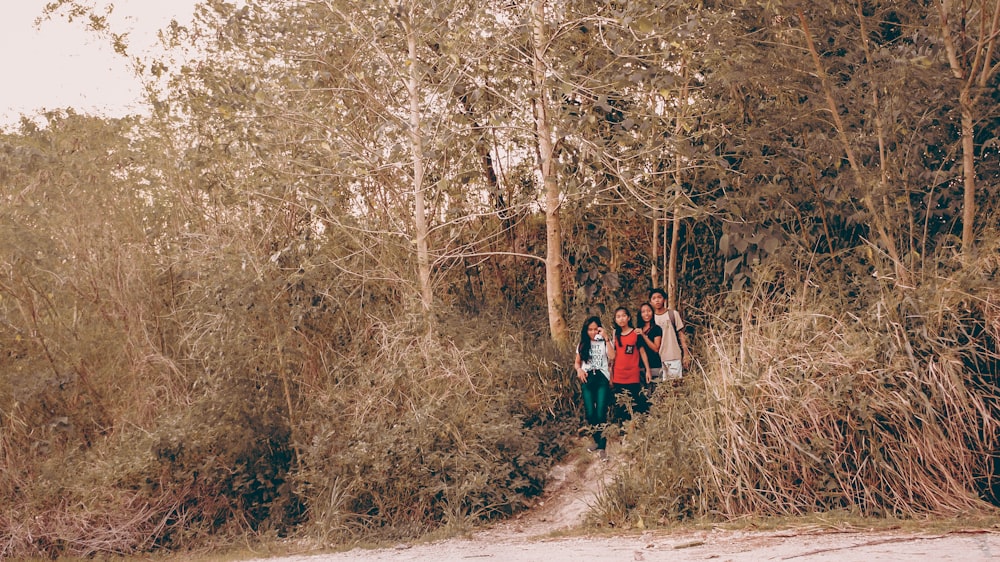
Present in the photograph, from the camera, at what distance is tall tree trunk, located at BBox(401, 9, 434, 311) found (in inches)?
408

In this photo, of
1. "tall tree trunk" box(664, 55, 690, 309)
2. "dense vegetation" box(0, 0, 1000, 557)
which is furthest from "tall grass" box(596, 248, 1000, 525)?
"tall tree trunk" box(664, 55, 690, 309)

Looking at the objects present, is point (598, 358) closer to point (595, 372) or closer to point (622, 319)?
point (595, 372)

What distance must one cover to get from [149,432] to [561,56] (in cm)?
624

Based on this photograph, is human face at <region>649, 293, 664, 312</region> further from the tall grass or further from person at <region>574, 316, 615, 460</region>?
the tall grass

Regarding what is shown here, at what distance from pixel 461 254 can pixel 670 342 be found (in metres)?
2.58

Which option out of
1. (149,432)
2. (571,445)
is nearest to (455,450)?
(571,445)

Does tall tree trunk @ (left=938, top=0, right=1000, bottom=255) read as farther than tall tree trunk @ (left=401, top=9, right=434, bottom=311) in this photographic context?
No

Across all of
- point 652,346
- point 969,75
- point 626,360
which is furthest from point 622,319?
point 969,75

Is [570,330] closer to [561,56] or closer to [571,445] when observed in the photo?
[571,445]

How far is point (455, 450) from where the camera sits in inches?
372

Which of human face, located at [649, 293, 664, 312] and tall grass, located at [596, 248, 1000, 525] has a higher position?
human face, located at [649, 293, 664, 312]

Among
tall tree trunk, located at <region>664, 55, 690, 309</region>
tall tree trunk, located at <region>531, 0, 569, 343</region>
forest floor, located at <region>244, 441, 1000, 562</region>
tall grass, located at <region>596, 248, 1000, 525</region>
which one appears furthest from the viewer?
tall tree trunk, located at <region>664, 55, 690, 309</region>

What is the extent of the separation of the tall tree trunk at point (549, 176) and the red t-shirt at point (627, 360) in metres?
1.50

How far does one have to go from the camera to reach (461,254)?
1109 centimetres
